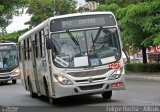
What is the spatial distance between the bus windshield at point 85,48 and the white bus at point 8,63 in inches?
830

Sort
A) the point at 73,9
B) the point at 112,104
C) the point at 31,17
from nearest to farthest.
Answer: the point at 112,104, the point at 73,9, the point at 31,17

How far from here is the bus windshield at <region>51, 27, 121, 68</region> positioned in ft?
51.9

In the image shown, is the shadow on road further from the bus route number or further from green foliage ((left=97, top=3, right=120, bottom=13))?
green foliage ((left=97, top=3, right=120, bottom=13))

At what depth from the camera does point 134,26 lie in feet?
119

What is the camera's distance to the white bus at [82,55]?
618 inches

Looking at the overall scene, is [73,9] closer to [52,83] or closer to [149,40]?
[149,40]

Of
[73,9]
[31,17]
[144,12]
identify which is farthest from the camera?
[31,17]

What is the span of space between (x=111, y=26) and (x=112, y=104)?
8.65ft

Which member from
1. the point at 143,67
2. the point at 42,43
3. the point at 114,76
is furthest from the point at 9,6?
the point at 143,67

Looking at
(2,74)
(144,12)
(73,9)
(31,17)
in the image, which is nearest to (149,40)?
(144,12)

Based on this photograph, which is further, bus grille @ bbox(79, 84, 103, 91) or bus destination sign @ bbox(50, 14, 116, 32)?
bus destination sign @ bbox(50, 14, 116, 32)

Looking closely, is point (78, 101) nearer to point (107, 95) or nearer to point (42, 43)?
point (107, 95)

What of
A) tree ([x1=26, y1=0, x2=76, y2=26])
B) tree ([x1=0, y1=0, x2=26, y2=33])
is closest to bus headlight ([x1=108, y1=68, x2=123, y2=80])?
tree ([x1=0, y1=0, x2=26, y2=33])

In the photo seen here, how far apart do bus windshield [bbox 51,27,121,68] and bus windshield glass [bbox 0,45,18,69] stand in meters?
21.2
